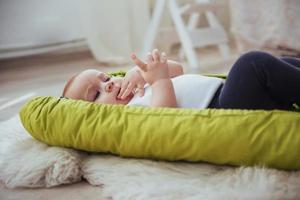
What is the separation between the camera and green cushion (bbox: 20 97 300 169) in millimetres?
764

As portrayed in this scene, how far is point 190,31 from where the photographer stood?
2.36 meters

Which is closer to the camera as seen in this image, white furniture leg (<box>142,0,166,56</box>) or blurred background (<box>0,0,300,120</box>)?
blurred background (<box>0,0,300,120</box>)

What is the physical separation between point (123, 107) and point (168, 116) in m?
0.11

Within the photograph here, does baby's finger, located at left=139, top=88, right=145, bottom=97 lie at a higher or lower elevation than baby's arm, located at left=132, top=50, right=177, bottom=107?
lower

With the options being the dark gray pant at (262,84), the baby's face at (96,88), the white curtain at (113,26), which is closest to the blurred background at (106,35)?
the white curtain at (113,26)

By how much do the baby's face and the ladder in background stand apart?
48.7 inches

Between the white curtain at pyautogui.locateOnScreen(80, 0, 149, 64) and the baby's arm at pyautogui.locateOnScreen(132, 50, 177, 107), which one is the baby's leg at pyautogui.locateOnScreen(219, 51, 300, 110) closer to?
the baby's arm at pyautogui.locateOnScreen(132, 50, 177, 107)

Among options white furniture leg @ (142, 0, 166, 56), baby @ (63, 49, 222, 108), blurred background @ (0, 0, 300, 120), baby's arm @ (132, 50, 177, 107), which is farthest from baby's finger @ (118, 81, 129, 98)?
white furniture leg @ (142, 0, 166, 56)

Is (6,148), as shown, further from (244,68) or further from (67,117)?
(244,68)

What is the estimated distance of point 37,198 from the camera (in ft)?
2.70

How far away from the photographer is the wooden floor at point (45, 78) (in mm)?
840

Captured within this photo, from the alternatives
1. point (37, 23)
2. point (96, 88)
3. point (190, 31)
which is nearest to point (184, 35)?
point (190, 31)

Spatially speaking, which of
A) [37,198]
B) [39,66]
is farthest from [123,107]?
[39,66]

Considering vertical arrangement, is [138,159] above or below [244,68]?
below
